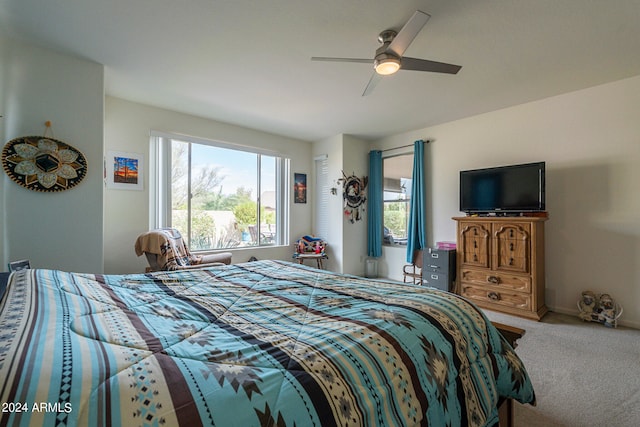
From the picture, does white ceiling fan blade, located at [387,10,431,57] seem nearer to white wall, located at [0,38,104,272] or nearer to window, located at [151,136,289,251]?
white wall, located at [0,38,104,272]

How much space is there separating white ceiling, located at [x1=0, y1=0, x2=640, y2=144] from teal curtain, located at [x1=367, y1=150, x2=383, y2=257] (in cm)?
153

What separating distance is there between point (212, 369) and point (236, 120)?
13.0ft

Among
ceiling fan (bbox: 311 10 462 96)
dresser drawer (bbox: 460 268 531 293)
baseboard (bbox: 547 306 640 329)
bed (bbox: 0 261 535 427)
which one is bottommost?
baseboard (bbox: 547 306 640 329)

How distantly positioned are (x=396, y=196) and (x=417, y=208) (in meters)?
0.59

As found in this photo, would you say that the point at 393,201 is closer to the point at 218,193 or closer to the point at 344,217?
the point at 344,217

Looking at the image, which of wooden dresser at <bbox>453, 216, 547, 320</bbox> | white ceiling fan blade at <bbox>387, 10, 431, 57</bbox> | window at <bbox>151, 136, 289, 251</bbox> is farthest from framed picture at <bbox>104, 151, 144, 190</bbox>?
wooden dresser at <bbox>453, 216, 547, 320</bbox>

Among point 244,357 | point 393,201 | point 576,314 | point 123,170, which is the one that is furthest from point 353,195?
point 244,357

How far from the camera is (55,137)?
2.36 metres

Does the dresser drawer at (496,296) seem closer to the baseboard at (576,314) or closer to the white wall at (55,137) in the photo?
the baseboard at (576,314)

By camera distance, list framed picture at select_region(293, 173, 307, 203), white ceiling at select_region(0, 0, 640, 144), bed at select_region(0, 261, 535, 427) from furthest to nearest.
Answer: framed picture at select_region(293, 173, 307, 203) → white ceiling at select_region(0, 0, 640, 144) → bed at select_region(0, 261, 535, 427)

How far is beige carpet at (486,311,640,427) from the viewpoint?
1.58 m

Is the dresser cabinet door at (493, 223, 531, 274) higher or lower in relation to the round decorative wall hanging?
lower

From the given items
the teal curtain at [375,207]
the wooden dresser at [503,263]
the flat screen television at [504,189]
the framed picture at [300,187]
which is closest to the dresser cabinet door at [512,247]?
the wooden dresser at [503,263]

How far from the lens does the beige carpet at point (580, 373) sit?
158 cm
